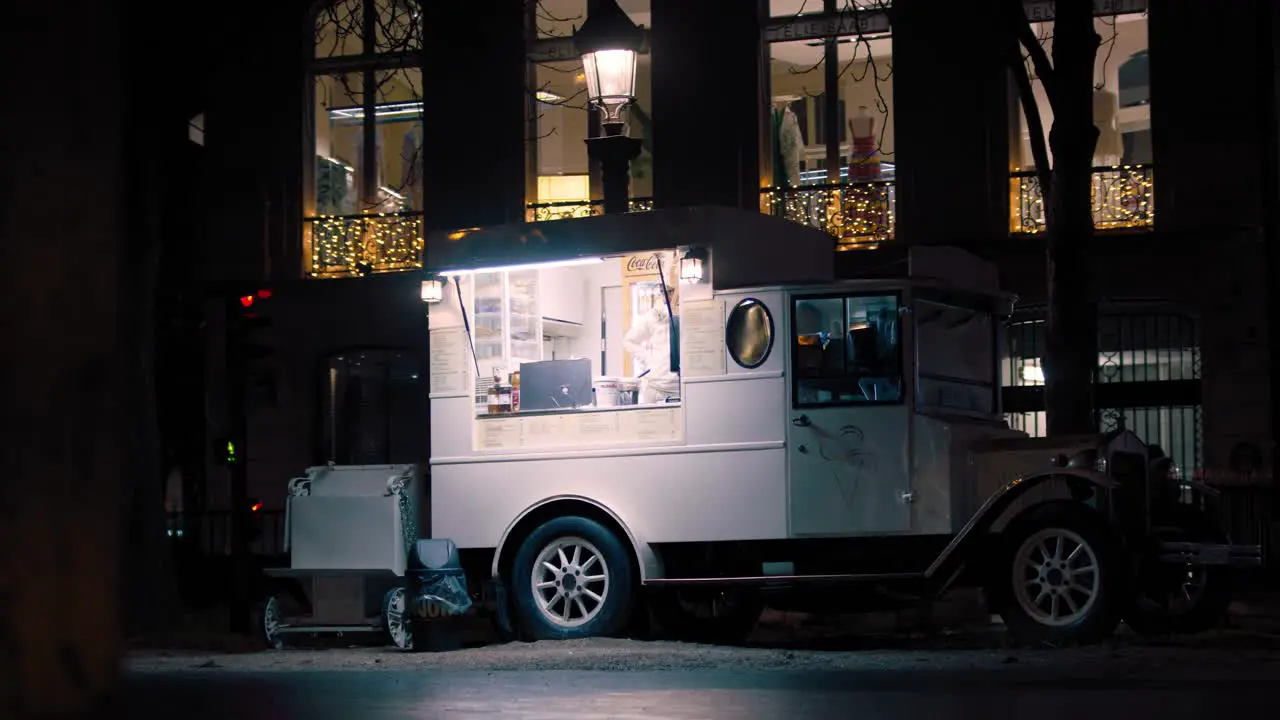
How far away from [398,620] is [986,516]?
4.38 m

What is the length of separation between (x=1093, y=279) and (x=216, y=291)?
445 inches

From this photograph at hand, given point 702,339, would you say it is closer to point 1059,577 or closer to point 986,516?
point 986,516

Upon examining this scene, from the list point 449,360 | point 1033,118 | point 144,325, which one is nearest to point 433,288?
point 449,360

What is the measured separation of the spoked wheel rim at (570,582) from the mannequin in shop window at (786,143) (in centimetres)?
972

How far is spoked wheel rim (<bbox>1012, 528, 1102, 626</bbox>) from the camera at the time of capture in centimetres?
1050

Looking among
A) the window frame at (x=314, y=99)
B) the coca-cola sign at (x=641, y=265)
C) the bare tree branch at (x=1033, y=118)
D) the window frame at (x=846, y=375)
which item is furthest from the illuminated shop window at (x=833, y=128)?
the window frame at (x=846, y=375)

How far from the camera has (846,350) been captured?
11578mm

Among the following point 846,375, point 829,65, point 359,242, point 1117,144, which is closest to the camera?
point 846,375

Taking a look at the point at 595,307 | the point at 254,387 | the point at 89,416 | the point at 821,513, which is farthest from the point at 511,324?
the point at 89,416

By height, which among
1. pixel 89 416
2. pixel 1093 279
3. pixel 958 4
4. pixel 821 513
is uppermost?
pixel 958 4

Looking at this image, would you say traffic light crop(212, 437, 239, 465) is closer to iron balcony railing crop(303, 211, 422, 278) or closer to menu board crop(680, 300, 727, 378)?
menu board crop(680, 300, 727, 378)

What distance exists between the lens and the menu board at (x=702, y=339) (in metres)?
11.9

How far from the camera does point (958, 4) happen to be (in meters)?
20.4

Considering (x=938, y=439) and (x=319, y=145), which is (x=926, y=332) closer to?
(x=938, y=439)
